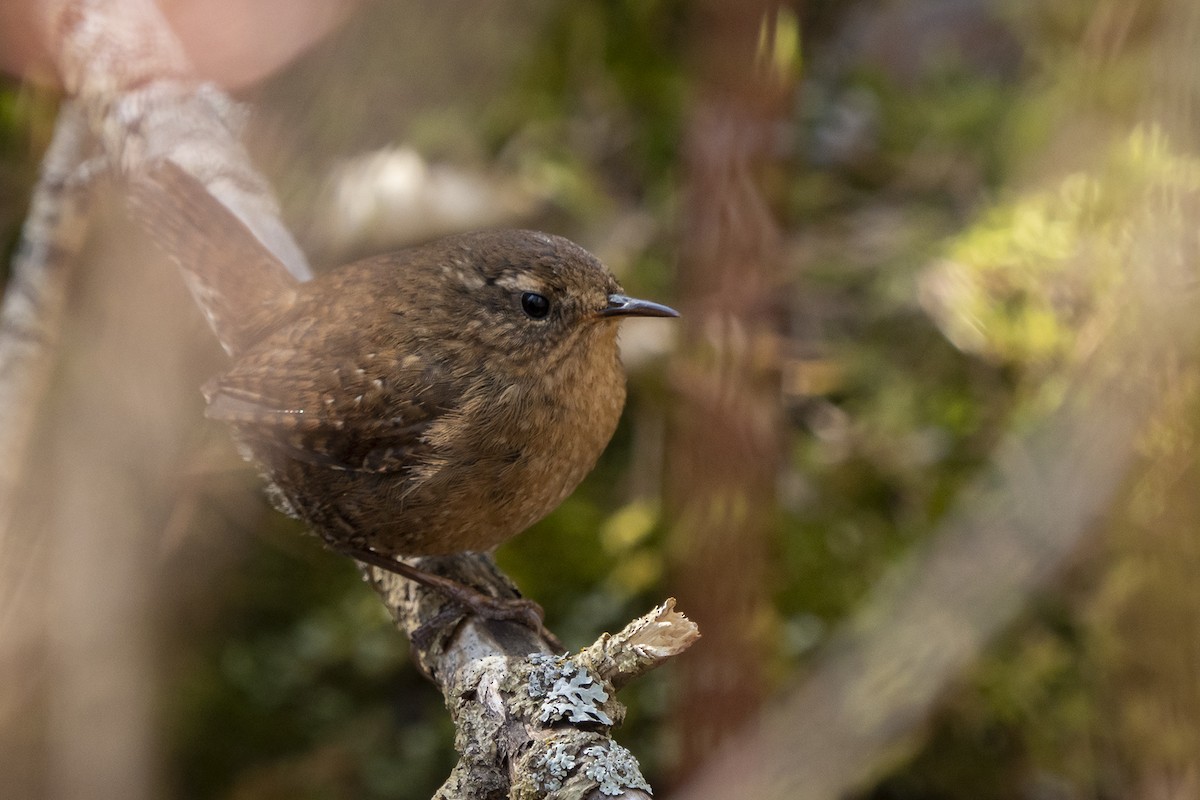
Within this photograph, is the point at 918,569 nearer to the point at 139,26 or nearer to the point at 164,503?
the point at 164,503

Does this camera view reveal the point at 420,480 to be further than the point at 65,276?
No

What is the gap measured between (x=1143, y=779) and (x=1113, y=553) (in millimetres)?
618

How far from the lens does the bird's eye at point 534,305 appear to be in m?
2.54

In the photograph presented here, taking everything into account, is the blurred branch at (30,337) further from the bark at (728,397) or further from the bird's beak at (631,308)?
the bark at (728,397)

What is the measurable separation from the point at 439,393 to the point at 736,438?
65cm

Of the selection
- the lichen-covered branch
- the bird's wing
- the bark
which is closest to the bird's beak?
the bark

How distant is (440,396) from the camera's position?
8.25 feet

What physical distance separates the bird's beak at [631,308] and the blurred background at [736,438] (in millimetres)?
125

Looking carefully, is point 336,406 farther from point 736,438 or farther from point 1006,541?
point 1006,541

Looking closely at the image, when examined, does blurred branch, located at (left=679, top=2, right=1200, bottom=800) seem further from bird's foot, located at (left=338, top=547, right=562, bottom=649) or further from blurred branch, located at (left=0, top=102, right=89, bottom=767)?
blurred branch, located at (left=0, top=102, right=89, bottom=767)

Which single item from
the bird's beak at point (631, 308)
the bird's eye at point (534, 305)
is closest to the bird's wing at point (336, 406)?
the bird's eye at point (534, 305)

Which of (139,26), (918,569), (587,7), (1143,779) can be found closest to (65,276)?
(139,26)

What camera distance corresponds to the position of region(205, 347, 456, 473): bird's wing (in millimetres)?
2533

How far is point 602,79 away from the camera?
178 inches
